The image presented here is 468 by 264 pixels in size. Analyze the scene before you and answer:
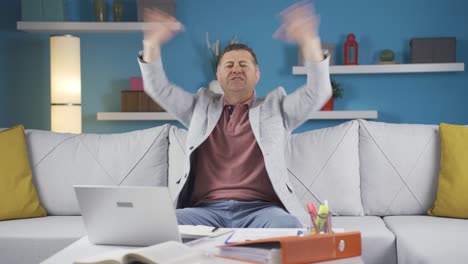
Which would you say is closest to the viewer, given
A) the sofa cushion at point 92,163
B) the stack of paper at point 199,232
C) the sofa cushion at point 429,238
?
the stack of paper at point 199,232

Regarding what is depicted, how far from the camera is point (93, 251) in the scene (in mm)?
1744

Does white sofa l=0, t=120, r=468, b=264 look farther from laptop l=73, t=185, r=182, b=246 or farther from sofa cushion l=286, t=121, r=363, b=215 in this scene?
laptop l=73, t=185, r=182, b=246

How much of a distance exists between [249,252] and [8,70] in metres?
4.20

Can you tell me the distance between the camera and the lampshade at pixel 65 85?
4895 millimetres

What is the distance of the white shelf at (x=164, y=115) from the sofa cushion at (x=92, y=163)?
1873 millimetres

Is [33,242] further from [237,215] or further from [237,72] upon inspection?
[237,72]

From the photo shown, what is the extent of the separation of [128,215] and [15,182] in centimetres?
153

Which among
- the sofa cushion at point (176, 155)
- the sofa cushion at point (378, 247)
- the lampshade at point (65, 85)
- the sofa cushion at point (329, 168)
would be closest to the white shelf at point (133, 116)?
the lampshade at point (65, 85)

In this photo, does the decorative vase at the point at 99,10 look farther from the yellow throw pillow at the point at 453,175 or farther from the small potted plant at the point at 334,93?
the yellow throw pillow at the point at 453,175

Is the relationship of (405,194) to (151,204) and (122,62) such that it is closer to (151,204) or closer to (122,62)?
(151,204)

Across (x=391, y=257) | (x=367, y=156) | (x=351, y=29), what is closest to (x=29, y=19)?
(x=351, y=29)

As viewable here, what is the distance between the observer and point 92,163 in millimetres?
3248

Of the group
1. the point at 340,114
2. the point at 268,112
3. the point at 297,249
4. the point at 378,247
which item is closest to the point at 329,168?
the point at 268,112

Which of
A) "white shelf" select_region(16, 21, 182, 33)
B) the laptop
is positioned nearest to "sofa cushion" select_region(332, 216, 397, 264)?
the laptop
